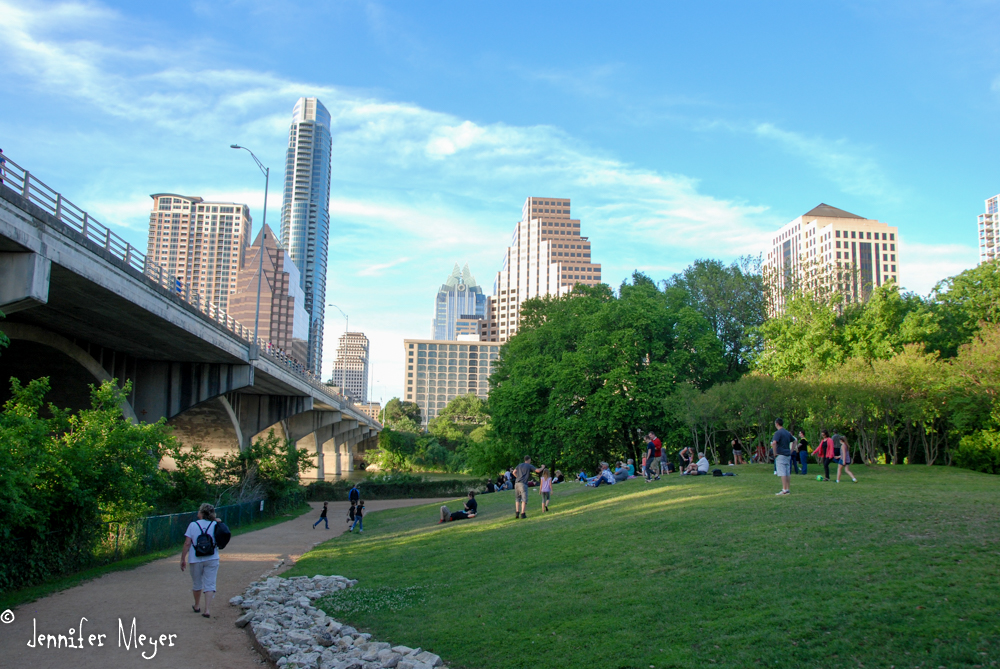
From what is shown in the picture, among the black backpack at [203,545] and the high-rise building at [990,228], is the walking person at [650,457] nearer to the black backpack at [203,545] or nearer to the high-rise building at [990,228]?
the black backpack at [203,545]

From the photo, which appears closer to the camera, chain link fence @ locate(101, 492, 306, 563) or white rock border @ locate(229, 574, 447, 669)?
white rock border @ locate(229, 574, 447, 669)

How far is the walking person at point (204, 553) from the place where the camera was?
35.0ft

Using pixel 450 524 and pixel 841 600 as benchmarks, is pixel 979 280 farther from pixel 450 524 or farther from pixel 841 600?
pixel 841 600

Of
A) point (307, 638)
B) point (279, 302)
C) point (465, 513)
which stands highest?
point (279, 302)

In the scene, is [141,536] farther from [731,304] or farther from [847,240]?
[847,240]

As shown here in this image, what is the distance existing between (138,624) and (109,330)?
70.1ft

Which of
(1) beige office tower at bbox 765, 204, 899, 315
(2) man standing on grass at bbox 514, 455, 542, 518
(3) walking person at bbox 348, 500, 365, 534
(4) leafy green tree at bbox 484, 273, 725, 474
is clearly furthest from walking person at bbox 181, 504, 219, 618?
(1) beige office tower at bbox 765, 204, 899, 315

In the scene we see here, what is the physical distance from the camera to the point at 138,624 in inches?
411

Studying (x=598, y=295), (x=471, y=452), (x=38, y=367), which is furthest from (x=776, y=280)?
(x=38, y=367)

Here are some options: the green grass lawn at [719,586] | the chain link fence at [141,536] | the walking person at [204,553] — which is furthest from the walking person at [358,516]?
the walking person at [204,553]

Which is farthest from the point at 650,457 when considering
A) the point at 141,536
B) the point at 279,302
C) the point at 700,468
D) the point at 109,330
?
the point at 279,302

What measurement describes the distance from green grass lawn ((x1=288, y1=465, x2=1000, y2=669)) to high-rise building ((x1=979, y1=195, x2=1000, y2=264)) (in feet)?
612

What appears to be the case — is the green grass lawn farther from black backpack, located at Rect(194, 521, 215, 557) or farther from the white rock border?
black backpack, located at Rect(194, 521, 215, 557)

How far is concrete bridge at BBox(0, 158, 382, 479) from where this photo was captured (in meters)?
→ 18.0
